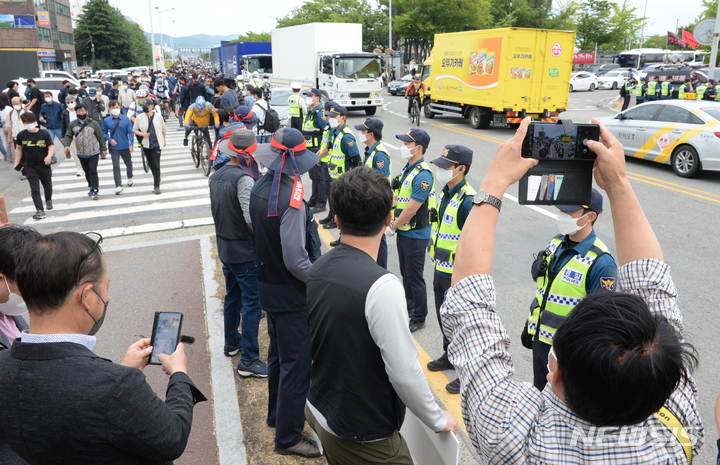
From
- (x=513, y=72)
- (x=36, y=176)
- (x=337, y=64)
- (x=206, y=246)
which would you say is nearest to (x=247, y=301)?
(x=206, y=246)

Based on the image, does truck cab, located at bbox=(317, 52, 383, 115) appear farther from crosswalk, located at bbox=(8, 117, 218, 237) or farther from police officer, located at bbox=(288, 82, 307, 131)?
crosswalk, located at bbox=(8, 117, 218, 237)

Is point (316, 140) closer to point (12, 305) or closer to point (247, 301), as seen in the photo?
point (247, 301)

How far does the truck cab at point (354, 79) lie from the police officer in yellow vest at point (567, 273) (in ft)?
67.2

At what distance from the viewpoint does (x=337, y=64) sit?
23219mm

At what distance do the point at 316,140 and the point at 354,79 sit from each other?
13.9m

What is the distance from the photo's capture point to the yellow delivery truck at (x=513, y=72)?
55.6 ft

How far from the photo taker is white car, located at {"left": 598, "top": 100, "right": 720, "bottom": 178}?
434 inches

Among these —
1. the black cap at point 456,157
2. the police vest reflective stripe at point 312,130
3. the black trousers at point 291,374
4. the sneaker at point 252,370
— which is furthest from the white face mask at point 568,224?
the police vest reflective stripe at point 312,130

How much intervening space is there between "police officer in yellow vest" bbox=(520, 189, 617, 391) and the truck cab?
20.5m

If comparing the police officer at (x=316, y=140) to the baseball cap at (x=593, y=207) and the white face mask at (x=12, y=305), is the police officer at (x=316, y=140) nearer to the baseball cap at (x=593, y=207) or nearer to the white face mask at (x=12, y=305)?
the baseball cap at (x=593, y=207)

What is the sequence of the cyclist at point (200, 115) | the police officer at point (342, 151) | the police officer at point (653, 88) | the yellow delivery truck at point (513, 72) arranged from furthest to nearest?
the police officer at point (653, 88) < the yellow delivery truck at point (513, 72) < the cyclist at point (200, 115) < the police officer at point (342, 151)

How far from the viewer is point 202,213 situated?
387 inches

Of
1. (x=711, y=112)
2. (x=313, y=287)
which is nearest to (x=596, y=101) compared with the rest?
(x=711, y=112)

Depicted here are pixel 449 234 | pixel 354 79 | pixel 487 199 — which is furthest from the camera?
pixel 354 79
